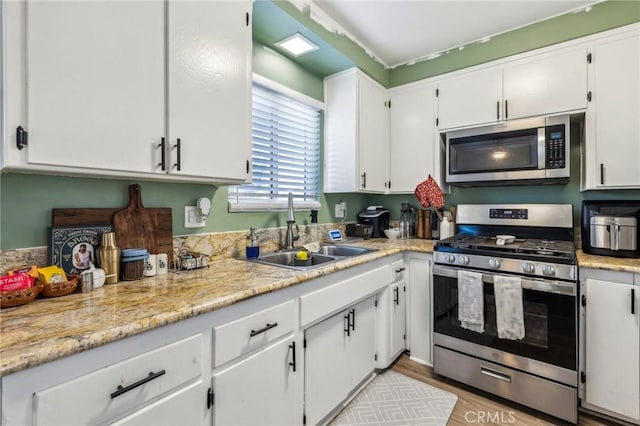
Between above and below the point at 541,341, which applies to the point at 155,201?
above

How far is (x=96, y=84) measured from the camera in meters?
1.08

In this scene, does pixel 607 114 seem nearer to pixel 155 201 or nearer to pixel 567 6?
pixel 567 6

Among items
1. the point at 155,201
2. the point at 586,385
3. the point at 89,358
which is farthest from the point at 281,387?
the point at 586,385

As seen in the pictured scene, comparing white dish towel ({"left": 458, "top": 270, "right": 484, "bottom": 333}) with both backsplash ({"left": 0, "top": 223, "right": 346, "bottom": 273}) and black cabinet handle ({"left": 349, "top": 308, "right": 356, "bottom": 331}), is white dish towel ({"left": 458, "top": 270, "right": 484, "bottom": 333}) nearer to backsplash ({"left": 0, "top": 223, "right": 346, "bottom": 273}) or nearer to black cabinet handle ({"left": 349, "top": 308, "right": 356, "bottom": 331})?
black cabinet handle ({"left": 349, "top": 308, "right": 356, "bottom": 331})

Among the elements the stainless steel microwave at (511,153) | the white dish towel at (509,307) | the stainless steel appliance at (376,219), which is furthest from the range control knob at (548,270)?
the stainless steel appliance at (376,219)

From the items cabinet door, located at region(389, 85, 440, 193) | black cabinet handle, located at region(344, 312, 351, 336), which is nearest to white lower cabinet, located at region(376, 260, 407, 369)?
black cabinet handle, located at region(344, 312, 351, 336)

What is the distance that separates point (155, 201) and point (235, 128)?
55 cm

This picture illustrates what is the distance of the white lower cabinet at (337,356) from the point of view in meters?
1.55

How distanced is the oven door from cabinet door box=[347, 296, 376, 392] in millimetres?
545

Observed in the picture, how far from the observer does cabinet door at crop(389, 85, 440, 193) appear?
271cm

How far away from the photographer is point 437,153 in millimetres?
2672

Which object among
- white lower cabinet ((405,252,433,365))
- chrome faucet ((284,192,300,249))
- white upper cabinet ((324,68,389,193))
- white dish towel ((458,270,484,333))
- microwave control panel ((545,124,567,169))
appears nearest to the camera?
white dish towel ((458,270,484,333))

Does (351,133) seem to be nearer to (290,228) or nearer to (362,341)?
(290,228)

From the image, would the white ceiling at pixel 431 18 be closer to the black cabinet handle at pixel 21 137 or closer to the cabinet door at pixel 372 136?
the cabinet door at pixel 372 136
